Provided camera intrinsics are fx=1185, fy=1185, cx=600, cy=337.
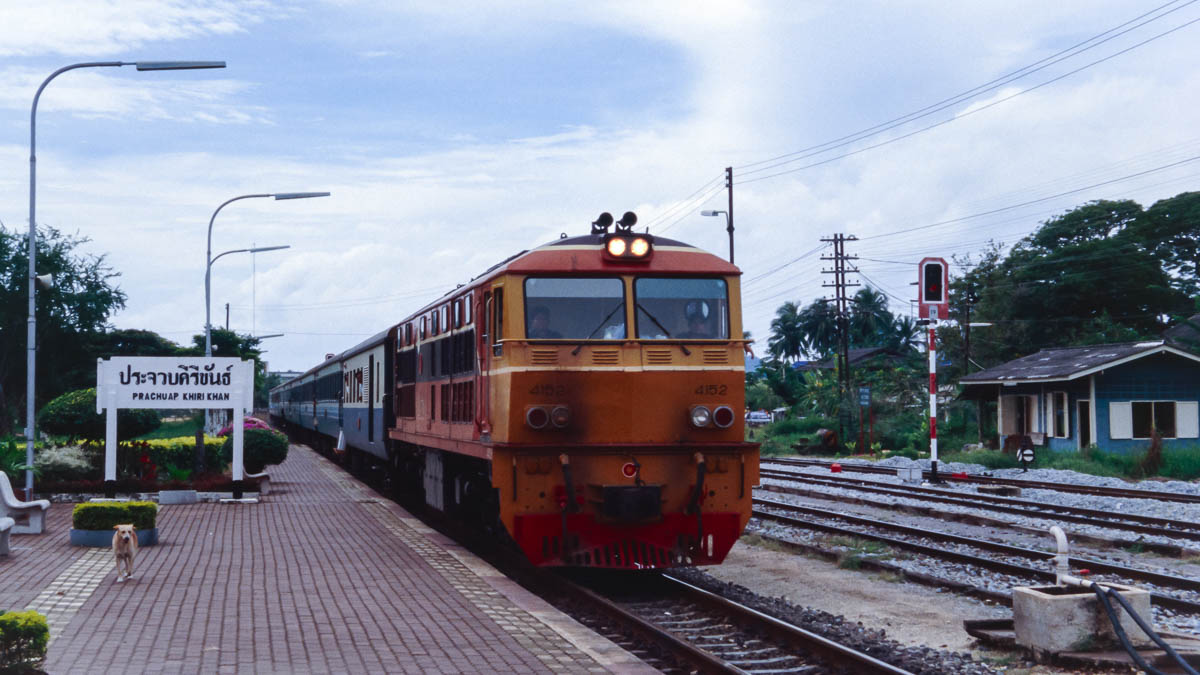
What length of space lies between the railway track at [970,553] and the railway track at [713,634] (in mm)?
3573

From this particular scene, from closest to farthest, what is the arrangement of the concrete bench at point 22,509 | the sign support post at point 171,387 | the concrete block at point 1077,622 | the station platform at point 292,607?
1. the station platform at point 292,607
2. the concrete block at point 1077,622
3. the concrete bench at point 22,509
4. the sign support post at point 171,387

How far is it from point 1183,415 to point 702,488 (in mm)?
26386

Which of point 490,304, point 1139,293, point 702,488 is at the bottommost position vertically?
point 702,488

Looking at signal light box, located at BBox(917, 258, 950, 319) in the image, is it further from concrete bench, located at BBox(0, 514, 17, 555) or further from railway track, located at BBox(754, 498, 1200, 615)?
concrete bench, located at BBox(0, 514, 17, 555)

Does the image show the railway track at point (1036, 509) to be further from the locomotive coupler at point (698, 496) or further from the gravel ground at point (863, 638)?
the locomotive coupler at point (698, 496)

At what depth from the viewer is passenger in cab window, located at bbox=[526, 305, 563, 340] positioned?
36.7 feet

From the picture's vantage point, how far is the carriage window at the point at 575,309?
11242 mm

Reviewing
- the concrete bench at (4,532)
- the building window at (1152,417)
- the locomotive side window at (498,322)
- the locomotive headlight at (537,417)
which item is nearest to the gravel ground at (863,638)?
the locomotive headlight at (537,417)

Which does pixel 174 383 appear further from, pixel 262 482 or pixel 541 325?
pixel 541 325

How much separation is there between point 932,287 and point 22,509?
16956 mm

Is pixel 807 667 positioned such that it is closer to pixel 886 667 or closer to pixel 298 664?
pixel 886 667

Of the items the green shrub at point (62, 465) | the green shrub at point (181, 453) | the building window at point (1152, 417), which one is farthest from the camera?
the building window at point (1152, 417)

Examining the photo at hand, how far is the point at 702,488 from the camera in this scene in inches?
436

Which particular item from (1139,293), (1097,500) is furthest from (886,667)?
(1139,293)
